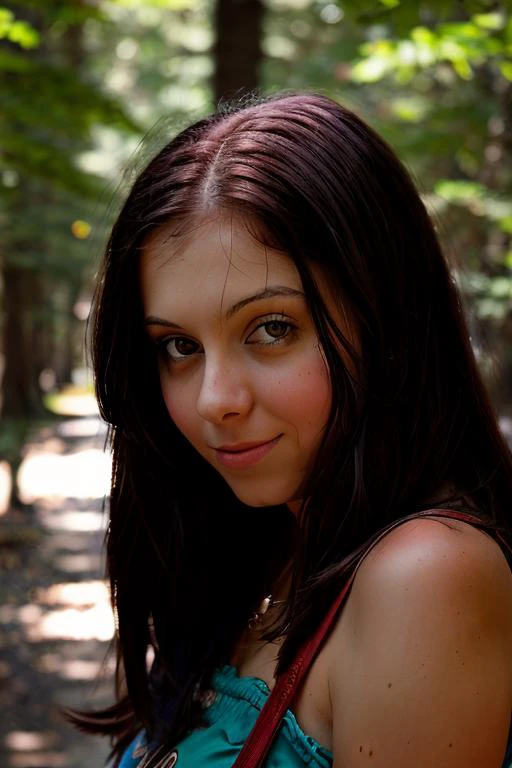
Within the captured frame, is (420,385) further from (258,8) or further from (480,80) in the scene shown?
(480,80)

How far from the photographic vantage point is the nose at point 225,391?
1.69m

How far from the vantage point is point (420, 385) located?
1.71 m

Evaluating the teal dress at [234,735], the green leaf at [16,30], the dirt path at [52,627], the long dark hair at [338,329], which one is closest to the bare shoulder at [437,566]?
the long dark hair at [338,329]

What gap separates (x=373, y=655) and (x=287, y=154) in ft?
2.98

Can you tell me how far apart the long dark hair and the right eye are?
0.14 metres

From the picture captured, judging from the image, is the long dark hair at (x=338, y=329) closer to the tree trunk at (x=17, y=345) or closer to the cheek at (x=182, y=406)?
the cheek at (x=182, y=406)

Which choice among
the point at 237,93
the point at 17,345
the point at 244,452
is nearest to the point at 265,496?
the point at 244,452

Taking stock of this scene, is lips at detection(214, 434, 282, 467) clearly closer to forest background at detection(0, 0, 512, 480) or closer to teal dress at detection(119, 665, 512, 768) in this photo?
teal dress at detection(119, 665, 512, 768)

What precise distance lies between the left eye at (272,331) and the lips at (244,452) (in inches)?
7.4

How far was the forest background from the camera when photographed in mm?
3801

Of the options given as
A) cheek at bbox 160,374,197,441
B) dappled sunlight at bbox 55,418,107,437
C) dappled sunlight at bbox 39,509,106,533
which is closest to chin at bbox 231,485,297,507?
cheek at bbox 160,374,197,441

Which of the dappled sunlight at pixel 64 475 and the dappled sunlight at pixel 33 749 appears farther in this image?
the dappled sunlight at pixel 64 475

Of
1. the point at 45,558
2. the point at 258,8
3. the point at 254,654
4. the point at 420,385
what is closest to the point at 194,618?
the point at 254,654

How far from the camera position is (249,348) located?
1.71 metres
